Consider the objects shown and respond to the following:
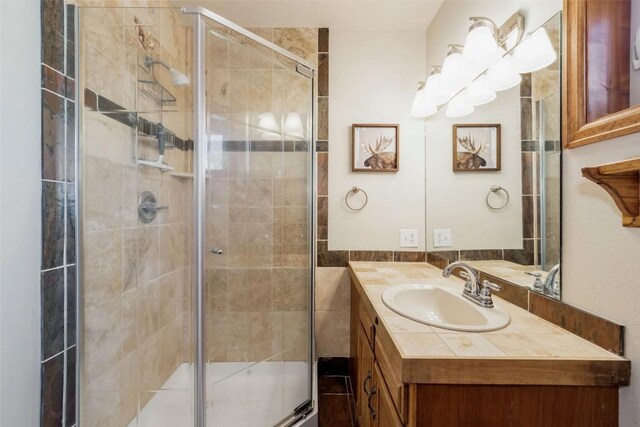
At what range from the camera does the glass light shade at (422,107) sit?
1.71m

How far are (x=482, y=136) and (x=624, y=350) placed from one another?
38.3 inches

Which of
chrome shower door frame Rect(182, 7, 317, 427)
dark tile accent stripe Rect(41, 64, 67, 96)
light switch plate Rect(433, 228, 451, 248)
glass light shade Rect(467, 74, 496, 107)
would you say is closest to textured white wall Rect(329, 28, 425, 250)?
light switch plate Rect(433, 228, 451, 248)

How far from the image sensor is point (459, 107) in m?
1.49

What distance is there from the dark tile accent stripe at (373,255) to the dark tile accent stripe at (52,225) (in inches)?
59.5

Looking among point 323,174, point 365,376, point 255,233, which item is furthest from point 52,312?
point 323,174

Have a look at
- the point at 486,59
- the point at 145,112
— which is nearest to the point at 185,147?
the point at 145,112

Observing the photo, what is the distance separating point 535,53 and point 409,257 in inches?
51.7

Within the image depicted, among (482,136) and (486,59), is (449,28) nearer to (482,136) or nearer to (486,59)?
(486,59)

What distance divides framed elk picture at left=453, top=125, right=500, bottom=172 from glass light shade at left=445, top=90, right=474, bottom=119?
70 millimetres

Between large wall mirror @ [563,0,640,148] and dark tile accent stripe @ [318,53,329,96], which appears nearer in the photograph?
large wall mirror @ [563,0,640,148]

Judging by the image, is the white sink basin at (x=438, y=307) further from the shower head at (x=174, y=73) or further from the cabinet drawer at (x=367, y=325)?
the shower head at (x=174, y=73)

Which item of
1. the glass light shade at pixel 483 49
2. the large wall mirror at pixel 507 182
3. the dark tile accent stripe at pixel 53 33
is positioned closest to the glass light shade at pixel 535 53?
the large wall mirror at pixel 507 182

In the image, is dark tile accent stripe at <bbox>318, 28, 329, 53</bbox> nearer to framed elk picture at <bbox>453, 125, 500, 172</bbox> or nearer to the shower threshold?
framed elk picture at <bbox>453, 125, 500, 172</bbox>

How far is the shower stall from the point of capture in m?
1.14
